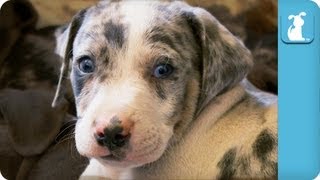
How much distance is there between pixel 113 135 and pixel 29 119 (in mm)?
390

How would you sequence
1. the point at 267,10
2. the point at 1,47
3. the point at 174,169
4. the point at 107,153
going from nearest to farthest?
the point at 107,153, the point at 174,169, the point at 267,10, the point at 1,47

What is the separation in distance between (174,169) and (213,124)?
0.13 m

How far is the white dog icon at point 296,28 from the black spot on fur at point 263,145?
20cm

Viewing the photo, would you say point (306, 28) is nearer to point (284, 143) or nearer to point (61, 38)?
point (284, 143)

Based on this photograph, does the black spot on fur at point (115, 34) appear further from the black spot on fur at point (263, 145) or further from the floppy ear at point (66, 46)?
the black spot on fur at point (263, 145)

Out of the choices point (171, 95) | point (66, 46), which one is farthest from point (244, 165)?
point (66, 46)

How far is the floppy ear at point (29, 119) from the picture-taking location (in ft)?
4.70

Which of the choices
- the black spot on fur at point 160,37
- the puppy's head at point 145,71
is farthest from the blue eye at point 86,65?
the black spot on fur at point 160,37

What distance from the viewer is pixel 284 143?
48.7 inches

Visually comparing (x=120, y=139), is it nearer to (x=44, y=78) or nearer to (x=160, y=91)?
(x=160, y=91)

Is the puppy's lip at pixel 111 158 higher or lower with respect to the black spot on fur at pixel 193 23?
lower

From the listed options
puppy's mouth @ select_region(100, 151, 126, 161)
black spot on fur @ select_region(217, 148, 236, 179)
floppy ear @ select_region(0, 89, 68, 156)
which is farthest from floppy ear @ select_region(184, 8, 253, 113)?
floppy ear @ select_region(0, 89, 68, 156)

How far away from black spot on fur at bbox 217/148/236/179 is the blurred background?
0.20 metres

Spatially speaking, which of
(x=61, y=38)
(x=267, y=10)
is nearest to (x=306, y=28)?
(x=267, y=10)
